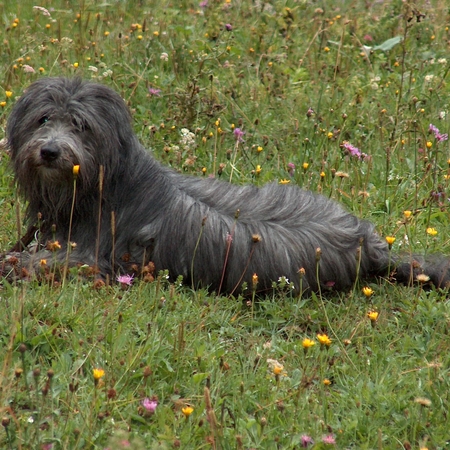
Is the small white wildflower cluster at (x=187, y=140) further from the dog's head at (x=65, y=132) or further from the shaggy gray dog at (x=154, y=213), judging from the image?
the dog's head at (x=65, y=132)

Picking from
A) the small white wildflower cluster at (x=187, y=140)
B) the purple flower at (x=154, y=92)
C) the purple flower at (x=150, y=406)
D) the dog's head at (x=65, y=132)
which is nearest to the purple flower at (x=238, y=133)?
the small white wildflower cluster at (x=187, y=140)

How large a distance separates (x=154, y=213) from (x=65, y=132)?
2.62ft

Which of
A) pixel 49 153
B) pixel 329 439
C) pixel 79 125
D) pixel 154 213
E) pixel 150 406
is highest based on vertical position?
pixel 79 125

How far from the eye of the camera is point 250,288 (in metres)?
5.73

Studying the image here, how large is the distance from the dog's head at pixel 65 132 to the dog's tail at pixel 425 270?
6.67ft

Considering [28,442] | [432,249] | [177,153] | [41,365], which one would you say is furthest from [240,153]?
[28,442]

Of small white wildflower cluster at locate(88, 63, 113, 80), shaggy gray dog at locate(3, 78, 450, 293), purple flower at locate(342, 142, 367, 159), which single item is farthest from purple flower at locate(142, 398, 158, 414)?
small white wildflower cluster at locate(88, 63, 113, 80)

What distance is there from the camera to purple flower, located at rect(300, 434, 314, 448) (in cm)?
382

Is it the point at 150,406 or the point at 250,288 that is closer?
the point at 150,406

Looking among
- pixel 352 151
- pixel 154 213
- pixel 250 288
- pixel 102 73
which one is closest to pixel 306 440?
pixel 250 288

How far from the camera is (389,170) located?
7379mm

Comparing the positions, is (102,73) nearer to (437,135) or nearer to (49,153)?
(49,153)

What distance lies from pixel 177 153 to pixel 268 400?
3.13 m

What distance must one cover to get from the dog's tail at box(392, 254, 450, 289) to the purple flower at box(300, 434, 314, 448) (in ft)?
6.40
